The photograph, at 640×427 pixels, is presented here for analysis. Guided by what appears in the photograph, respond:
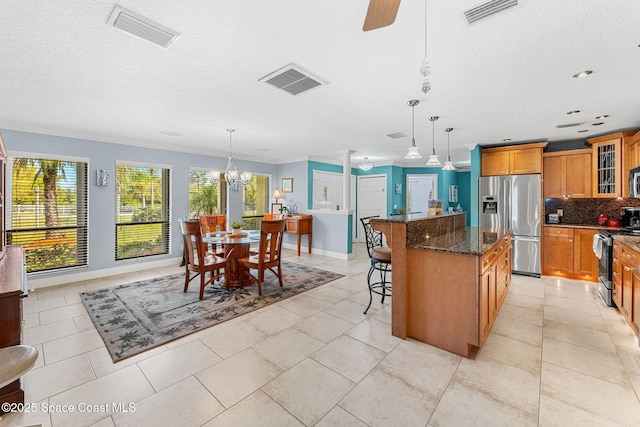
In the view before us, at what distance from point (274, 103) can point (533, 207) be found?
4687 mm

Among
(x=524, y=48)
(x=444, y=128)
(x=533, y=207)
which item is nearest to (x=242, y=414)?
(x=524, y=48)

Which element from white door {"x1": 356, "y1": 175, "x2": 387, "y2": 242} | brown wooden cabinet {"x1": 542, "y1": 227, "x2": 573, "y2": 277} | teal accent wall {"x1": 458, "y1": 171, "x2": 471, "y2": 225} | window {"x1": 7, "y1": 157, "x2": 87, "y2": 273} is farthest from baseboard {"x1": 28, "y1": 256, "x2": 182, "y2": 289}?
teal accent wall {"x1": 458, "y1": 171, "x2": 471, "y2": 225}

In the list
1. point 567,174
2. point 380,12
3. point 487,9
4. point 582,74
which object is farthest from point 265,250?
point 567,174

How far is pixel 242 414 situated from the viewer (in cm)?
171

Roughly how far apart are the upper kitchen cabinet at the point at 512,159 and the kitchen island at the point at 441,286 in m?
2.92

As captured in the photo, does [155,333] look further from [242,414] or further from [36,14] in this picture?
[36,14]

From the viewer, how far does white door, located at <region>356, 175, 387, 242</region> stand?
318 inches

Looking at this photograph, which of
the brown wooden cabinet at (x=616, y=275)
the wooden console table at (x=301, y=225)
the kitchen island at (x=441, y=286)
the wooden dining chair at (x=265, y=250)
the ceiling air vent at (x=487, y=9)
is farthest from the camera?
the wooden console table at (x=301, y=225)

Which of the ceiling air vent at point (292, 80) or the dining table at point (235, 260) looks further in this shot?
the dining table at point (235, 260)

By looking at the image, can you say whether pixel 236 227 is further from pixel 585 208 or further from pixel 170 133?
pixel 585 208

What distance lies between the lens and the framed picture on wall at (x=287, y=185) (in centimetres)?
723

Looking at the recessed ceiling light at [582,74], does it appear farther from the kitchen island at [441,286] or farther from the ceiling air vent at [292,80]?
the ceiling air vent at [292,80]

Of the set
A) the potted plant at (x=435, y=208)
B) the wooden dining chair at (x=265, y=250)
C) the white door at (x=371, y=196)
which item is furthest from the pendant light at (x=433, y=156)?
the white door at (x=371, y=196)

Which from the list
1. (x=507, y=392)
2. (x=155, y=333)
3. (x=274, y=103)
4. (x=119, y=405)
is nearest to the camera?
(x=119, y=405)
